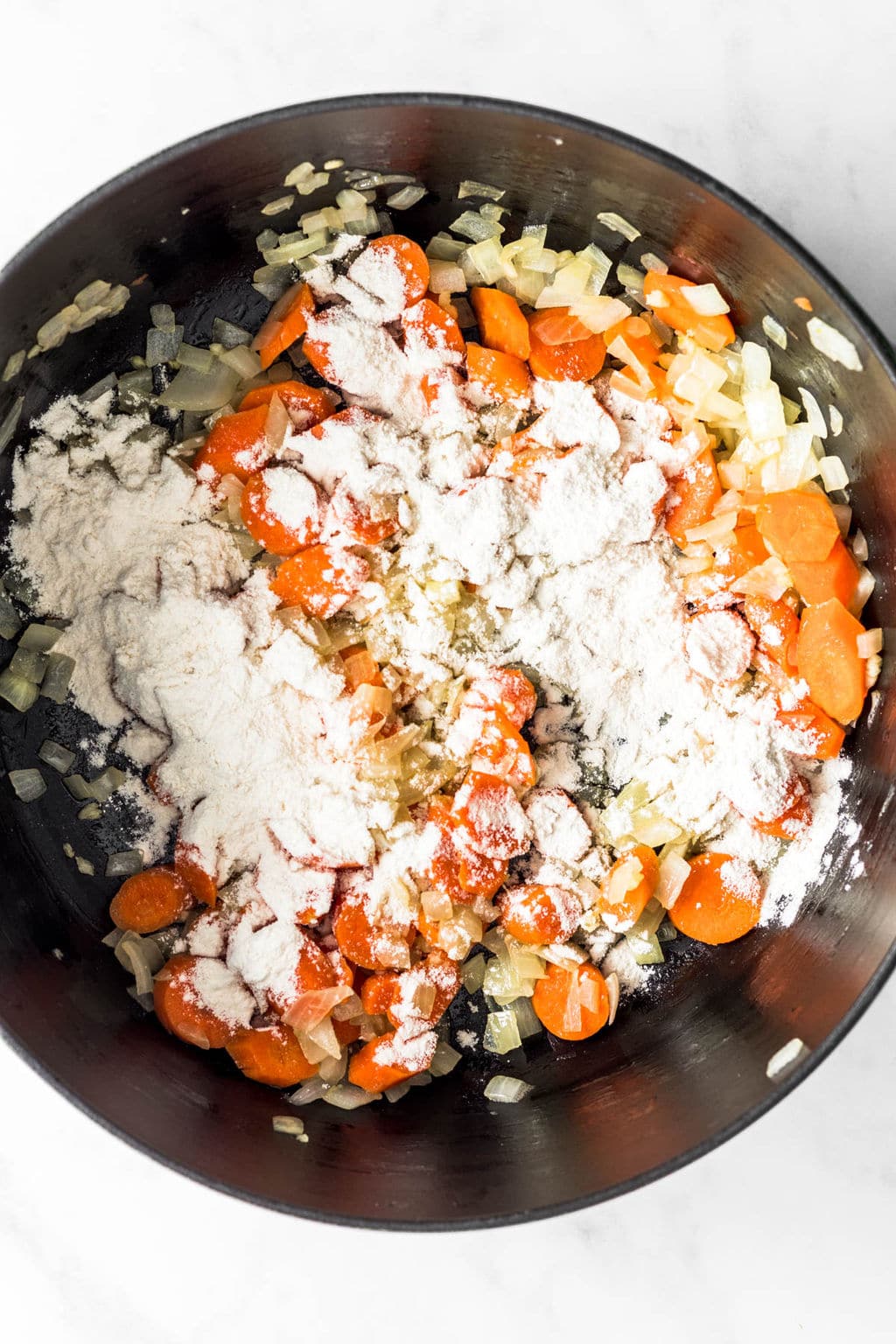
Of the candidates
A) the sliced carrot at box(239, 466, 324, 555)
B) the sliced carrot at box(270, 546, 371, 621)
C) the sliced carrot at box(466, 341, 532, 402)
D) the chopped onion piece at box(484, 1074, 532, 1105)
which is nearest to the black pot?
the chopped onion piece at box(484, 1074, 532, 1105)

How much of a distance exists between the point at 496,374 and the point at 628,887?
3.38 ft

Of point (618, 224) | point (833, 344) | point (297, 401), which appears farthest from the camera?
point (297, 401)

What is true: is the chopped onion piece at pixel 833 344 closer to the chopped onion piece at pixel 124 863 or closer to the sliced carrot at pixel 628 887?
the sliced carrot at pixel 628 887

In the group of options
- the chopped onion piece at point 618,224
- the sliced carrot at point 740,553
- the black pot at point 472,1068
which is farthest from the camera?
the sliced carrot at point 740,553

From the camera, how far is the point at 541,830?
2.06 metres

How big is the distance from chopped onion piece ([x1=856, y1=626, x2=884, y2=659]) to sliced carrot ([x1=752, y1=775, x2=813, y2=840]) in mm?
274

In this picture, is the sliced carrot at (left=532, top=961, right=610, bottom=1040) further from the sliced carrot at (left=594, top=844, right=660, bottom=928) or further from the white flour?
the white flour

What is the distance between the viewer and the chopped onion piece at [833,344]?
71.7 inches

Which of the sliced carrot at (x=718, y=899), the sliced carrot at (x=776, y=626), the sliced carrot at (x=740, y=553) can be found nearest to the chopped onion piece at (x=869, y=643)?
the sliced carrot at (x=776, y=626)

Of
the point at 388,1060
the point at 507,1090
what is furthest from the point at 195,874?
the point at 507,1090

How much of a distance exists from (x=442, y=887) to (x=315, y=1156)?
56cm

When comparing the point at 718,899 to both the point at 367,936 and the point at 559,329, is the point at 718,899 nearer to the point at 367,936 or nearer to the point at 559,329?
the point at 367,936

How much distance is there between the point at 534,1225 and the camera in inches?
85.4

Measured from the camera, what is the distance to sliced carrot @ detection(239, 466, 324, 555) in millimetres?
2006
